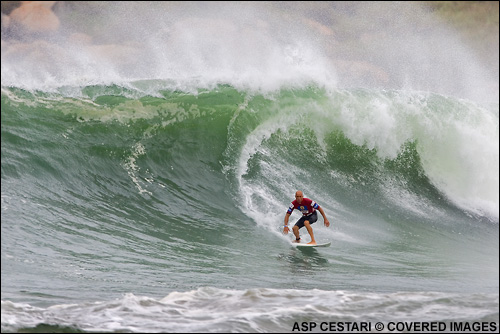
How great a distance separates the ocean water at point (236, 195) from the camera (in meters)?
5.79

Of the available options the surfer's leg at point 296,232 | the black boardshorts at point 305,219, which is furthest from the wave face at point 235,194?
the black boardshorts at point 305,219

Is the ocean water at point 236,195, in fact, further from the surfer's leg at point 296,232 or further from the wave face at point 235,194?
the surfer's leg at point 296,232

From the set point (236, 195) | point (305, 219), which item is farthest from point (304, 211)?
point (236, 195)

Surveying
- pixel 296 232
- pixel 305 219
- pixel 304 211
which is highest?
pixel 304 211

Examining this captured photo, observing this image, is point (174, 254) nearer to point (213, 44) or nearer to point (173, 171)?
point (173, 171)

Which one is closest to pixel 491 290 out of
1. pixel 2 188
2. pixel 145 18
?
pixel 2 188

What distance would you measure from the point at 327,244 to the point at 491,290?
267cm

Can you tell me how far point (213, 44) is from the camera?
15.6m

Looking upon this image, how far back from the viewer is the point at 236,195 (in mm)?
10250

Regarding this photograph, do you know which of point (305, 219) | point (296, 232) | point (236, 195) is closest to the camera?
point (296, 232)

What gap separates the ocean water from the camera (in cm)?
579

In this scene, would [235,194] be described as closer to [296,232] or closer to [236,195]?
[236,195]

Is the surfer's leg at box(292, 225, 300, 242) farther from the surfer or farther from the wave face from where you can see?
Answer: the wave face

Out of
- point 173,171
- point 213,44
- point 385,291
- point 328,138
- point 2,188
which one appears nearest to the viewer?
point 385,291
